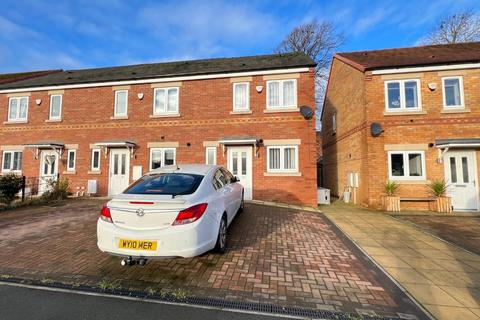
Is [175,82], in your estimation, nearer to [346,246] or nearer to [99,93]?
[99,93]

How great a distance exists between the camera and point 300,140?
420 inches

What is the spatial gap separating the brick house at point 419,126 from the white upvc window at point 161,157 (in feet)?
30.4

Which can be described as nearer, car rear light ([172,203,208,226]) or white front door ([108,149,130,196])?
car rear light ([172,203,208,226])

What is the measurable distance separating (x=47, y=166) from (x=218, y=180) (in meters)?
13.1

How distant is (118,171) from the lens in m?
12.3

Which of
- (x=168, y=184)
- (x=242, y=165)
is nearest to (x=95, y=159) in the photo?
(x=242, y=165)

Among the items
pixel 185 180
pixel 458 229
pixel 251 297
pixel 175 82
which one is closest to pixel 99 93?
pixel 175 82

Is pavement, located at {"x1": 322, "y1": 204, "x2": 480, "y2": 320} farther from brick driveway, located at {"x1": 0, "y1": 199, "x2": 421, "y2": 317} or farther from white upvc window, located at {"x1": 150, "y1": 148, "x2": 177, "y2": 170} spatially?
white upvc window, located at {"x1": 150, "y1": 148, "x2": 177, "y2": 170}

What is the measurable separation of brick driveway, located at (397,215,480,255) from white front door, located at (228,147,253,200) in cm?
603

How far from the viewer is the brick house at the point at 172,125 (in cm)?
1080

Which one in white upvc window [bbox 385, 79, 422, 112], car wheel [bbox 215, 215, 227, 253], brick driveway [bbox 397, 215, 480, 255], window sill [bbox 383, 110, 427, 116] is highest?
white upvc window [bbox 385, 79, 422, 112]

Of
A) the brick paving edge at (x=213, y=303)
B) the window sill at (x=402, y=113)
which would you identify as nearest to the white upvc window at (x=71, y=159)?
the brick paving edge at (x=213, y=303)

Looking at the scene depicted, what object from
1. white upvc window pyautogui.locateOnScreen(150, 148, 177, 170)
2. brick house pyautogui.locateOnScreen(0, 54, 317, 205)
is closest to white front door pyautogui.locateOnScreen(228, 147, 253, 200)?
brick house pyautogui.locateOnScreen(0, 54, 317, 205)

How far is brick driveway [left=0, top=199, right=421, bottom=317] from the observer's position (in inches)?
127
